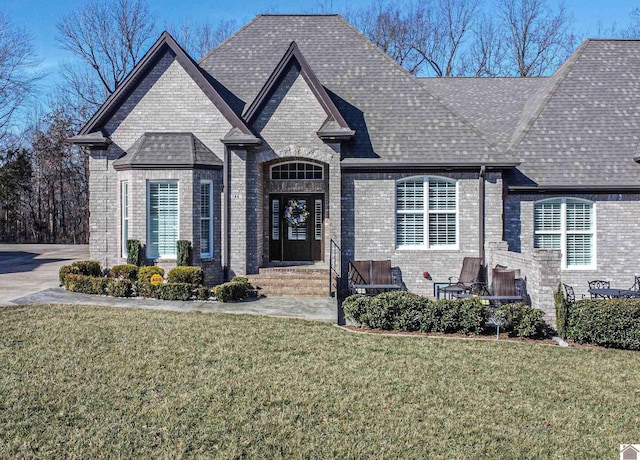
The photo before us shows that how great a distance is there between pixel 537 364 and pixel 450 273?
20.2 feet

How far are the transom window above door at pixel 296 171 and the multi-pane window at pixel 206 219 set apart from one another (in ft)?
8.17

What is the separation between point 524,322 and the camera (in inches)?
352

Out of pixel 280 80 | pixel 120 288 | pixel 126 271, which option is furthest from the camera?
pixel 280 80

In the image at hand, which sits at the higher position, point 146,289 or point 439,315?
point 146,289

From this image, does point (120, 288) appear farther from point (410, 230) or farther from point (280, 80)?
point (410, 230)

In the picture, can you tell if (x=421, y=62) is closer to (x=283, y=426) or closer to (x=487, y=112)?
(x=487, y=112)

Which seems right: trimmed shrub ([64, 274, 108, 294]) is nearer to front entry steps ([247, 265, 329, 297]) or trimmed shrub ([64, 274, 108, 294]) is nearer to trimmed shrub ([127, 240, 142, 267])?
trimmed shrub ([127, 240, 142, 267])

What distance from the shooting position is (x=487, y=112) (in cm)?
1697

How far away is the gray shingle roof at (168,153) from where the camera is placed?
41.8 feet

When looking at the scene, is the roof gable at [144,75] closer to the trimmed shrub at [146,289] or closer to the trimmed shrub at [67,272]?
the trimmed shrub at [67,272]

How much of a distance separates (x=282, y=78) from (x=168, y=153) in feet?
13.7

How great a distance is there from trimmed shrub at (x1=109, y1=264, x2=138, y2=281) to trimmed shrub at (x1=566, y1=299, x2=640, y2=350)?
1092 centimetres

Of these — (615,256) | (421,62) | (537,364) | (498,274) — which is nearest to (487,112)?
(615,256)

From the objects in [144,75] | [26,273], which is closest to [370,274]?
[144,75]
